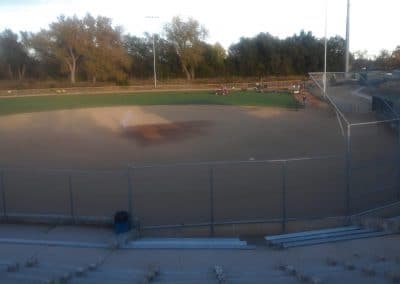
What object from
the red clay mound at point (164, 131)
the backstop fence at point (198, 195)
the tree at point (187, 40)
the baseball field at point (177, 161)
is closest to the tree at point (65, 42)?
the tree at point (187, 40)

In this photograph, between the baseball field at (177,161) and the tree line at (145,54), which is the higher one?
the tree line at (145,54)

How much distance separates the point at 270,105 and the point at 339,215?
121 feet

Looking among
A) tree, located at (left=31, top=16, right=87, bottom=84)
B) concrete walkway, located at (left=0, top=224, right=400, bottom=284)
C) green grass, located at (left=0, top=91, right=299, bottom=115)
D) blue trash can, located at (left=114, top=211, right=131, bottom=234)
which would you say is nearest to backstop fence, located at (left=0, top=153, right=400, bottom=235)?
blue trash can, located at (left=114, top=211, right=131, bottom=234)

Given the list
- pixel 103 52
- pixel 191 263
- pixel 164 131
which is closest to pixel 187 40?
pixel 103 52

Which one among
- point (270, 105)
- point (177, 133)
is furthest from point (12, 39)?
point (177, 133)

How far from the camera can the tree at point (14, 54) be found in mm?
86113

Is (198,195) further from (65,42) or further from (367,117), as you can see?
(65,42)

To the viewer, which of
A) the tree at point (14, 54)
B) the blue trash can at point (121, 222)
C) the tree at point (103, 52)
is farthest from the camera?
the tree at point (14, 54)

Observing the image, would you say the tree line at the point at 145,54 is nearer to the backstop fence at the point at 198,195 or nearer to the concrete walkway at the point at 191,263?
the backstop fence at the point at 198,195

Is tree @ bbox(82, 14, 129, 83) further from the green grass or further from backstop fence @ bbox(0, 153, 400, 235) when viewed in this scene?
backstop fence @ bbox(0, 153, 400, 235)

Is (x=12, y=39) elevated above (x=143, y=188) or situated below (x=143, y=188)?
above

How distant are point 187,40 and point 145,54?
754cm

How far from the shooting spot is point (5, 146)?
28.1m

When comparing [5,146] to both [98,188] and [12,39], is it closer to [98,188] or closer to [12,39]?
[98,188]
